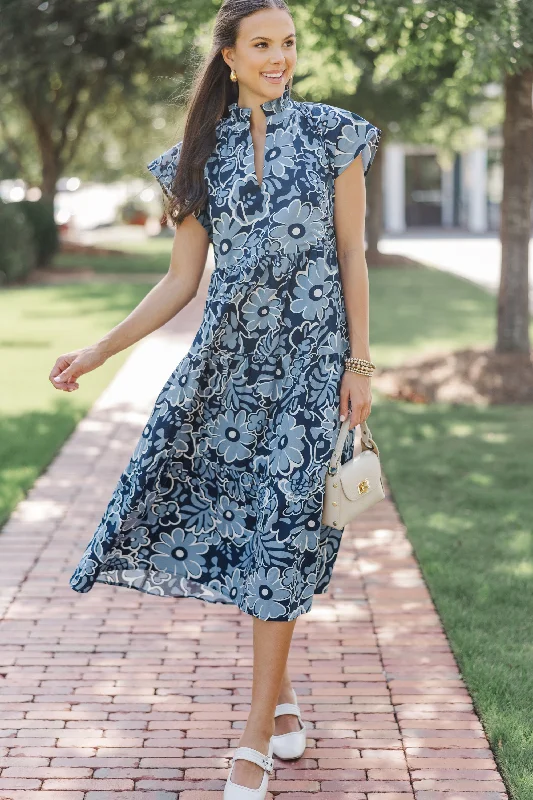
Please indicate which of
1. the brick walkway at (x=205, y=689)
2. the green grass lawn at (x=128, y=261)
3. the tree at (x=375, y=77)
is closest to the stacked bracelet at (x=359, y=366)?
the brick walkway at (x=205, y=689)

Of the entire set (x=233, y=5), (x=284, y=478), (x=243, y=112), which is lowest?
(x=284, y=478)

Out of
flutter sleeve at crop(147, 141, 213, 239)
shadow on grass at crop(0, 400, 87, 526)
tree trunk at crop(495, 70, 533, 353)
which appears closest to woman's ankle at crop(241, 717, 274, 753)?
flutter sleeve at crop(147, 141, 213, 239)

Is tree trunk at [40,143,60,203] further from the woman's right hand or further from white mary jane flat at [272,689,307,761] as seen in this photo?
white mary jane flat at [272,689,307,761]

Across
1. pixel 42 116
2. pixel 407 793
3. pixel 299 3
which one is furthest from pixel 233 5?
pixel 42 116

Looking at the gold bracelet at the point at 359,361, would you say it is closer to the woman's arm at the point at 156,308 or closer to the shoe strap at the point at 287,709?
the woman's arm at the point at 156,308

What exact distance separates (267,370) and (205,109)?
0.71 m

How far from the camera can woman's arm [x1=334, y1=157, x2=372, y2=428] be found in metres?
2.85

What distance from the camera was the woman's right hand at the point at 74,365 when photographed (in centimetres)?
299

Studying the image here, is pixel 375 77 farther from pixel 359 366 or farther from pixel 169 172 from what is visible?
pixel 359 366

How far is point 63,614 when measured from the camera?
425 centimetres

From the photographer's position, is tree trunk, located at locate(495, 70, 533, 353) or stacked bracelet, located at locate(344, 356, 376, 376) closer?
stacked bracelet, located at locate(344, 356, 376, 376)

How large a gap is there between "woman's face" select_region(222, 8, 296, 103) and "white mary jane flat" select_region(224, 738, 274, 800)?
1.66 m

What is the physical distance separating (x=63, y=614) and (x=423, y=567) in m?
1.51

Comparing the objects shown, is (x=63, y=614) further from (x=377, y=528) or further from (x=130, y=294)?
(x=130, y=294)
